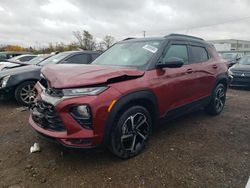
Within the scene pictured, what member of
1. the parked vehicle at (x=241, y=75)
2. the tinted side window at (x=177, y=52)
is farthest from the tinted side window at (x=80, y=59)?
the parked vehicle at (x=241, y=75)

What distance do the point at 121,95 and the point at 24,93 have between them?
4.16 metres

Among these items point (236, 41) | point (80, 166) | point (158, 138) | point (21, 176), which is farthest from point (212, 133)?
point (236, 41)

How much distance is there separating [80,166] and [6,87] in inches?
149

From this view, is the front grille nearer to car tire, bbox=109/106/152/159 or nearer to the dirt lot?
the dirt lot

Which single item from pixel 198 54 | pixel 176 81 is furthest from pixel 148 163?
pixel 198 54

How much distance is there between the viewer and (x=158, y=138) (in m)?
4.04

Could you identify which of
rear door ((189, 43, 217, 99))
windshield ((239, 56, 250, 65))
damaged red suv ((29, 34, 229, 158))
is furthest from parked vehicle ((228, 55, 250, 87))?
damaged red suv ((29, 34, 229, 158))

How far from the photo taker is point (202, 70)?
4.60m

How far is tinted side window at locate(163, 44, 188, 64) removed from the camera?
12.8 ft

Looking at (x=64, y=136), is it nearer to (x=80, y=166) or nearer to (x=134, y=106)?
(x=80, y=166)

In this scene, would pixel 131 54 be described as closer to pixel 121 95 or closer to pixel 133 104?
pixel 133 104

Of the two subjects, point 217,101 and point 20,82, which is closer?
point 217,101

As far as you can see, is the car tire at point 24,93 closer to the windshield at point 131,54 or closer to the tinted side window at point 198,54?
the windshield at point 131,54

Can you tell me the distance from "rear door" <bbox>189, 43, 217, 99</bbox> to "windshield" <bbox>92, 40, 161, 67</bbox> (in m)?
1.06
